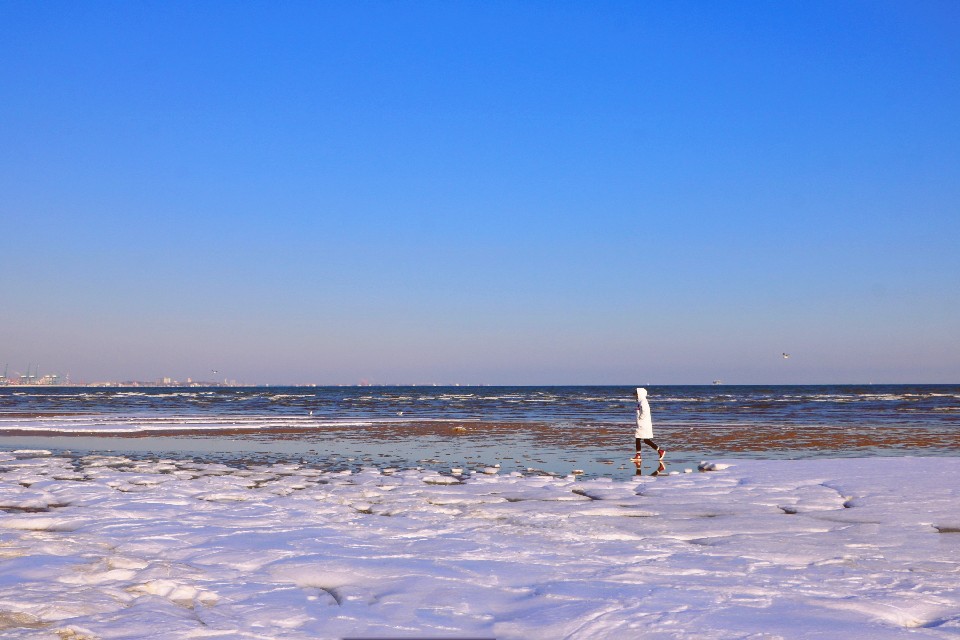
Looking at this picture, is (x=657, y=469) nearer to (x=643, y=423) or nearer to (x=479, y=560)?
(x=643, y=423)

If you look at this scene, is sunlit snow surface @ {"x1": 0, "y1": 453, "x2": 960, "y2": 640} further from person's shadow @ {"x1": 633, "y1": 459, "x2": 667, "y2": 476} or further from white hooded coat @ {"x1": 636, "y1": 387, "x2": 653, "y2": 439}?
white hooded coat @ {"x1": 636, "y1": 387, "x2": 653, "y2": 439}

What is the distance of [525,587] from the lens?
215 inches

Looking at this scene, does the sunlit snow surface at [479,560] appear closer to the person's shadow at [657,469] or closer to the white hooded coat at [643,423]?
the person's shadow at [657,469]

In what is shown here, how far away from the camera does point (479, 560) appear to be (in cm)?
634

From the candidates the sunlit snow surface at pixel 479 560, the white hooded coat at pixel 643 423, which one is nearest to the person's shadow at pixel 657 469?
the white hooded coat at pixel 643 423

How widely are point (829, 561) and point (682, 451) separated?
12033 mm

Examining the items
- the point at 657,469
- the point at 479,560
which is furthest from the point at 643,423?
the point at 479,560

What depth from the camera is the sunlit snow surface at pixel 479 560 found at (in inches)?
181

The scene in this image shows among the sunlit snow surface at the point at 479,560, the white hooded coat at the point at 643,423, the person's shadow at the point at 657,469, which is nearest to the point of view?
the sunlit snow surface at the point at 479,560

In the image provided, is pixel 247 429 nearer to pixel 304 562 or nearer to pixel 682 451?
pixel 682 451

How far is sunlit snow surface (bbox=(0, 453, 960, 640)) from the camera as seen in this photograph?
4594 mm

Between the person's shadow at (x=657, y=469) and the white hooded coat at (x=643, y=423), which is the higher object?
the white hooded coat at (x=643, y=423)

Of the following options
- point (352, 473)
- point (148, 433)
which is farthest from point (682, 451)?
point (148, 433)

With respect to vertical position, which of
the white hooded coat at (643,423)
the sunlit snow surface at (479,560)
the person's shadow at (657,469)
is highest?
the white hooded coat at (643,423)
